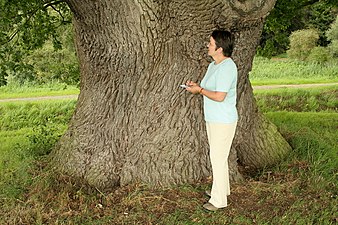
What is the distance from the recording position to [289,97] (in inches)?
640

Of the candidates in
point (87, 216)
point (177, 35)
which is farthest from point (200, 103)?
point (87, 216)

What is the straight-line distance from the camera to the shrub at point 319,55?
93.1 ft

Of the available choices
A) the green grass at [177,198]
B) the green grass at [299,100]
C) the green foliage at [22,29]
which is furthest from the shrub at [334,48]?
the green grass at [177,198]

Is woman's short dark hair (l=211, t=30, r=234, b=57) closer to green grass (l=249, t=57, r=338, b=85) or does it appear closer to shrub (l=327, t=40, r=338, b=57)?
green grass (l=249, t=57, r=338, b=85)

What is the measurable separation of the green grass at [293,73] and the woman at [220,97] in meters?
16.6

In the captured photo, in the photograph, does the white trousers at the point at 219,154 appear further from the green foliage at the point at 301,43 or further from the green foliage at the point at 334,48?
the green foliage at the point at 301,43

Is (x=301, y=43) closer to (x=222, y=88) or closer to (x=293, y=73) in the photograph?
(x=293, y=73)

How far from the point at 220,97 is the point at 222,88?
0.09 meters

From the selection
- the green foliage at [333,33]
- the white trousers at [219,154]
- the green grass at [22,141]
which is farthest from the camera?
the green foliage at [333,33]

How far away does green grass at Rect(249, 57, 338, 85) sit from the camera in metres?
22.5

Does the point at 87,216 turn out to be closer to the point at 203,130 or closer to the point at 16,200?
the point at 16,200

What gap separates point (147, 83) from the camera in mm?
5953

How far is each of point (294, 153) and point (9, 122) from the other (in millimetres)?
8703

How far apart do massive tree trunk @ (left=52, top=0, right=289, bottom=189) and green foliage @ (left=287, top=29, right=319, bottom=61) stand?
25.3 m
